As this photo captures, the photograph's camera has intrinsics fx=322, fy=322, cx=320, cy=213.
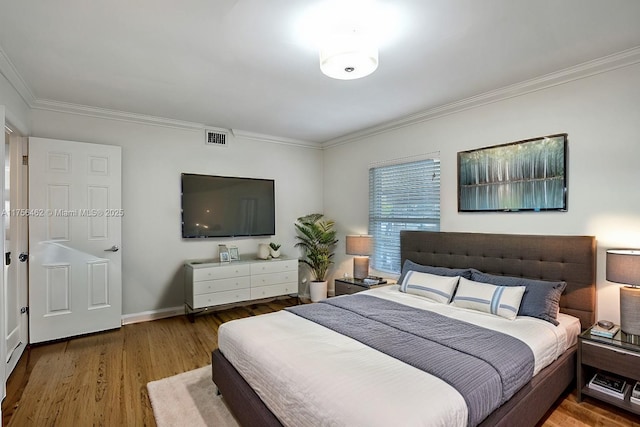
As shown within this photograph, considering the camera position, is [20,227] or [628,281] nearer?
[628,281]

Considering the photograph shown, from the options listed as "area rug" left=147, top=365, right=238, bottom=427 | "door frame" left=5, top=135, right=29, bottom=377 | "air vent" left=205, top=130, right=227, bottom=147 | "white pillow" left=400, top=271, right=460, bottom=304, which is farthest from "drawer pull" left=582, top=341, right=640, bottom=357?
"door frame" left=5, top=135, right=29, bottom=377

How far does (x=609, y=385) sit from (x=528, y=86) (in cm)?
243

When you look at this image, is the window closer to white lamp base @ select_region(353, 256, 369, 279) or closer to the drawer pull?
white lamp base @ select_region(353, 256, 369, 279)

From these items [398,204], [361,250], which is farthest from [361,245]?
[398,204]

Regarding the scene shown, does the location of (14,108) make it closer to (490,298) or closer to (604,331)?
(490,298)

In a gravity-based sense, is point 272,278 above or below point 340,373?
below

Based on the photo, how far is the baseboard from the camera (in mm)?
3891

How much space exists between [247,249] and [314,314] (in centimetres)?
247

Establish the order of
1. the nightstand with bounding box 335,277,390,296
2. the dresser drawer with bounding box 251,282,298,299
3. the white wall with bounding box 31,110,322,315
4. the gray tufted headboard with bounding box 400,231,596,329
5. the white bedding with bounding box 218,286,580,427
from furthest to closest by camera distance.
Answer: the dresser drawer with bounding box 251,282,298,299 → the nightstand with bounding box 335,277,390,296 → the white wall with bounding box 31,110,322,315 → the gray tufted headboard with bounding box 400,231,596,329 → the white bedding with bounding box 218,286,580,427

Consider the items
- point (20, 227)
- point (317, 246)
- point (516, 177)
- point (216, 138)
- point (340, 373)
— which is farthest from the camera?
point (317, 246)

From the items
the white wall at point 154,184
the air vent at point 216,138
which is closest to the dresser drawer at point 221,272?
the white wall at point 154,184

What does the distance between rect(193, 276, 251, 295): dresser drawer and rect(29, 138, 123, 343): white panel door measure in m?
0.85

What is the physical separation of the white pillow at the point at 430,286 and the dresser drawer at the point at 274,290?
1907mm

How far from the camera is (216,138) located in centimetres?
447
